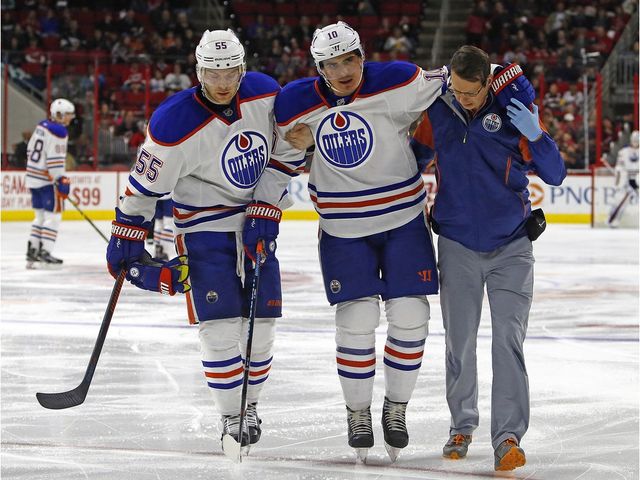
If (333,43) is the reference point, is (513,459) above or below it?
below

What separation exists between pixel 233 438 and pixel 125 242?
0.63 m

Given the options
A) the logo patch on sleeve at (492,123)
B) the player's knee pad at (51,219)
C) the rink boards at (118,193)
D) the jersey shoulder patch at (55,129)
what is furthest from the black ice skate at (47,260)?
the logo patch on sleeve at (492,123)

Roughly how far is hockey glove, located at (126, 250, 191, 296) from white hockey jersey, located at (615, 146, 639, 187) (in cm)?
1045

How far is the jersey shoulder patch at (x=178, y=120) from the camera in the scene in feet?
9.86

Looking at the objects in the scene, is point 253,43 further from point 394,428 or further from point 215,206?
point 394,428

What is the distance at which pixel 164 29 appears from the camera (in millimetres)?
17031

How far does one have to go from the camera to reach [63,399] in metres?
3.21

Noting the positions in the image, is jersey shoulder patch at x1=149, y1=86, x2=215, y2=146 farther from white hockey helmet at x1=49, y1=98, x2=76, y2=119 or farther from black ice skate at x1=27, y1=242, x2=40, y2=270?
white hockey helmet at x1=49, y1=98, x2=76, y2=119

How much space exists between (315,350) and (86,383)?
1739 millimetres

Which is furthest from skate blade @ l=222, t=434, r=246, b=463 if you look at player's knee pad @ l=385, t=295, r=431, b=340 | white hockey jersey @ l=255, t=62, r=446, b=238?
white hockey jersey @ l=255, t=62, r=446, b=238

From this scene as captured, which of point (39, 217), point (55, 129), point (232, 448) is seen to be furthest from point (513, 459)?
point (39, 217)

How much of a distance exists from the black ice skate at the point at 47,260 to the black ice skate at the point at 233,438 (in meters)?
5.54

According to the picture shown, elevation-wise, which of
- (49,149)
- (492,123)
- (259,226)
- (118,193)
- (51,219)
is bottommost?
(118,193)

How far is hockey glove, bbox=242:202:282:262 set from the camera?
308 centimetres
